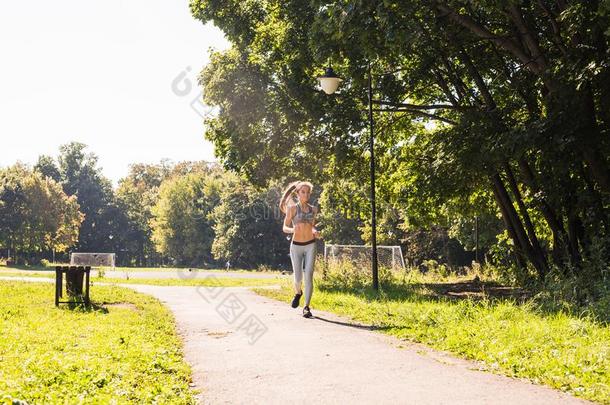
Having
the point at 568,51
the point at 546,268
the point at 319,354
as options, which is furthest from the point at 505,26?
the point at 319,354

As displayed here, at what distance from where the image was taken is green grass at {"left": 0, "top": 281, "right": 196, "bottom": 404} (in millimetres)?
4555

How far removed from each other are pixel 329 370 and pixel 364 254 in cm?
1646

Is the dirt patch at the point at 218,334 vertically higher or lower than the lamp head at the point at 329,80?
lower

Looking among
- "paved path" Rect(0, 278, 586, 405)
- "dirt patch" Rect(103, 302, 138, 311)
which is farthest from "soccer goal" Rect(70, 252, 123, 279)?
"paved path" Rect(0, 278, 586, 405)

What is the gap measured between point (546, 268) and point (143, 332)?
1127cm

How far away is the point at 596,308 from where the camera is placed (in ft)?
27.5

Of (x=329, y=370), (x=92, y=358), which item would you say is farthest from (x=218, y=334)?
(x=329, y=370)

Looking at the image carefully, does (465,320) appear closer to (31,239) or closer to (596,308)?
(596,308)

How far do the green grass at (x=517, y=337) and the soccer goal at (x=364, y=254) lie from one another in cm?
1091

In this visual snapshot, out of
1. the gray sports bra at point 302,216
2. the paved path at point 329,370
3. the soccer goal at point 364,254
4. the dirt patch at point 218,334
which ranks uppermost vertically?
the gray sports bra at point 302,216

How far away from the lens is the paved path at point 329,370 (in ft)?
15.4

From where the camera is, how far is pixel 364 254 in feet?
72.0

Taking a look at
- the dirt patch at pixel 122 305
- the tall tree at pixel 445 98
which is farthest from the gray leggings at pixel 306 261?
the tall tree at pixel 445 98

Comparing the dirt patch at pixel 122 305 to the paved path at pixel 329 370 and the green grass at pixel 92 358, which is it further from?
the paved path at pixel 329 370
